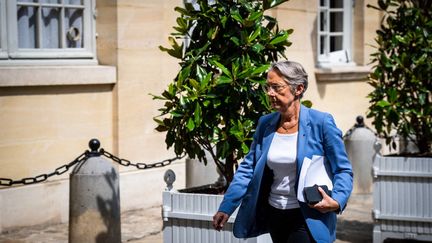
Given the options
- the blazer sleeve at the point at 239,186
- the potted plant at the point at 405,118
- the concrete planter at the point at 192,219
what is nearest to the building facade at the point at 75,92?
the potted plant at the point at 405,118

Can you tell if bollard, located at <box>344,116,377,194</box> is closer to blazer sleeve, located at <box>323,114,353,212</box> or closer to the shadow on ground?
the shadow on ground

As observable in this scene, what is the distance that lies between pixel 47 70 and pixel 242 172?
4.95 meters

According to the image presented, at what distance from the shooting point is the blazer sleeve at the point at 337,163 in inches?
223

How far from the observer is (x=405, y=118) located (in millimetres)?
10609

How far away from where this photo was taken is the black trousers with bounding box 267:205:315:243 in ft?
18.8

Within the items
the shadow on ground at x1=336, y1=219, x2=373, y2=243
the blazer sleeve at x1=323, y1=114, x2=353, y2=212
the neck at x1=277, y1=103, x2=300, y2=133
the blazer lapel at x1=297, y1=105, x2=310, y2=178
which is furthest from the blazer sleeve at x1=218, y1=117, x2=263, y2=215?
the shadow on ground at x1=336, y1=219, x2=373, y2=243

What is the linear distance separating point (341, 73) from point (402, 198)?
6.36 meters

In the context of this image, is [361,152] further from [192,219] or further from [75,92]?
[192,219]

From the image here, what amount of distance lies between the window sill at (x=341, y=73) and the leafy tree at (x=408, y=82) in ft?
14.6

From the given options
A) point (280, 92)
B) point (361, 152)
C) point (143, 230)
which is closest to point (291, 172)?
point (280, 92)

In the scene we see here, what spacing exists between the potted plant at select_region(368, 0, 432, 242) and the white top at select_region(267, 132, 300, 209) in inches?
159

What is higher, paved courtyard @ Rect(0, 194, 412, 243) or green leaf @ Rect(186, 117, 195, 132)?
green leaf @ Rect(186, 117, 195, 132)

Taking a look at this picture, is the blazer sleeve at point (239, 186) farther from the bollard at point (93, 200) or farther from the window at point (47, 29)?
the window at point (47, 29)

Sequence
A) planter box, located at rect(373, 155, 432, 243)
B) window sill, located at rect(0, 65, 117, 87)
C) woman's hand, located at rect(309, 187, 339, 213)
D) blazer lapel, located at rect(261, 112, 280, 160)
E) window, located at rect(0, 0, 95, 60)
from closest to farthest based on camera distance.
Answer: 1. woman's hand, located at rect(309, 187, 339, 213)
2. blazer lapel, located at rect(261, 112, 280, 160)
3. planter box, located at rect(373, 155, 432, 243)
4. window sill, located at rect(0, 65, 117, 87)
5. window, located at rect(0, 0, 95, 60)
